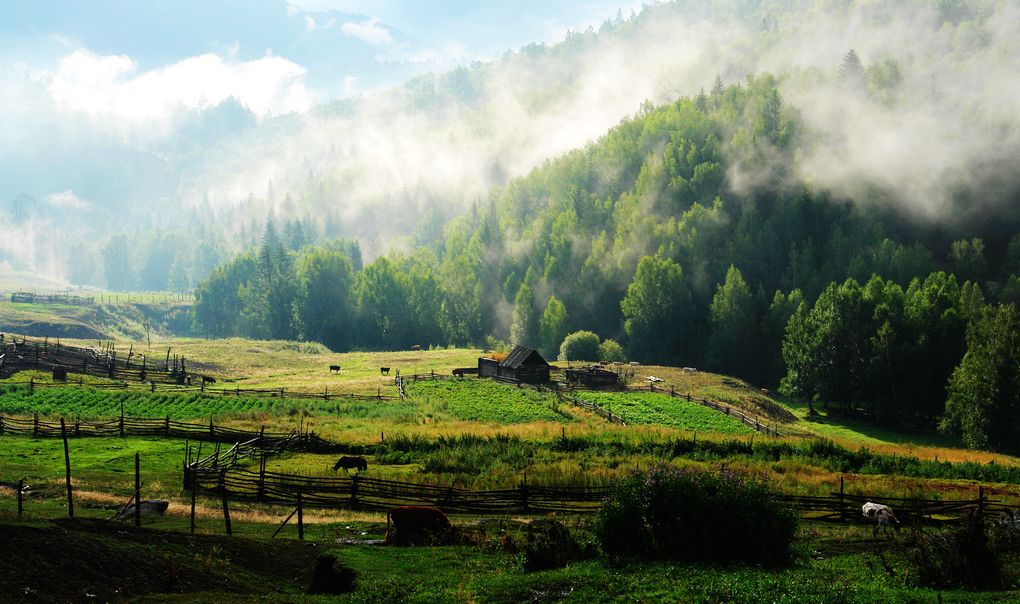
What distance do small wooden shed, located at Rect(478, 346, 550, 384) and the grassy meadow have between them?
19.9 ft

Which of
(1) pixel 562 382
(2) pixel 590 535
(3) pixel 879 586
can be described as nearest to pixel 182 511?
(2) pixel 590 535

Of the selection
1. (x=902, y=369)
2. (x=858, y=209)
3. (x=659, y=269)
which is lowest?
(x=902, y=369)

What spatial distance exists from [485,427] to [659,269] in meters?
89.3

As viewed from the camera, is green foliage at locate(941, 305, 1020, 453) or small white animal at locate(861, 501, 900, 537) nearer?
small white animal at locate(861, 501, 900, 537)

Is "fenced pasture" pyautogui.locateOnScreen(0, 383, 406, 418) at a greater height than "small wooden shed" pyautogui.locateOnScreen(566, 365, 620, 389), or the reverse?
"small wooden shed" pyautogui.locateOnScreen(566, 365, 620, 389)

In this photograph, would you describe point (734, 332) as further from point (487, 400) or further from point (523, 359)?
point (487, 400)

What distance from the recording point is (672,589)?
63.6 ft

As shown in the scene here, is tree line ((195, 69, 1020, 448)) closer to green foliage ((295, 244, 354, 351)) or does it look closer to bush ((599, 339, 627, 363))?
green foliage ((295, 244, 354, 351))

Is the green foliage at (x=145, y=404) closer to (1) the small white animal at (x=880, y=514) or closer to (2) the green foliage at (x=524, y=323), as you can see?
(1) the small white animal at (x=880, y=514)

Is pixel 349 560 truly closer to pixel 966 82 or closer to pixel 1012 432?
pixel 1012 432

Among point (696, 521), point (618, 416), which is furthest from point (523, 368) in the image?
point (696, 521)

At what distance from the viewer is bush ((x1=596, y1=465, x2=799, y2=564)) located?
74.5ft

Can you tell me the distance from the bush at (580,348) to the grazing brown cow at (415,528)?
324 feet

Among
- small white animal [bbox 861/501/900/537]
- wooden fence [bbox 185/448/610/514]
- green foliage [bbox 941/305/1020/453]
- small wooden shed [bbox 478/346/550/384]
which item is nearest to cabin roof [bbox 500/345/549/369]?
small wooden shed [bbox 478/346/550/384]
